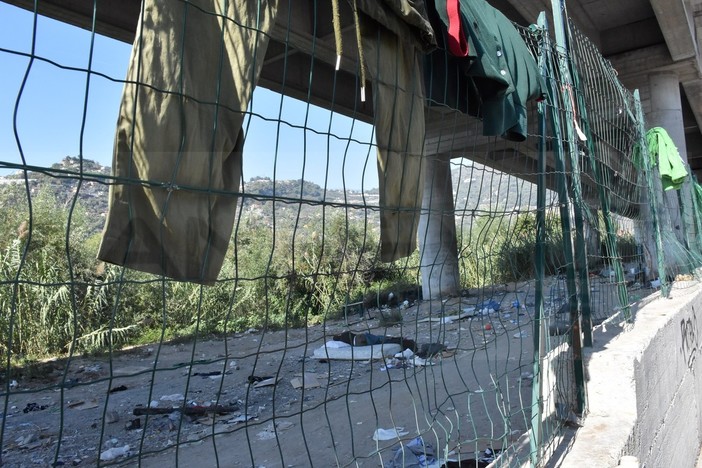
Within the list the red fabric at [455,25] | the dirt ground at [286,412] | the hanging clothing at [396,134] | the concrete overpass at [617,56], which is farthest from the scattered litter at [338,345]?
the red fabric at [455,25]

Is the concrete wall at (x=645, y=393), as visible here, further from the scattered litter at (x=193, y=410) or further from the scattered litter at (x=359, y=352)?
the scattered litter at (x=193, y=410)

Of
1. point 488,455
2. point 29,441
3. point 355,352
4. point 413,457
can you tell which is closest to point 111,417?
point 29,441

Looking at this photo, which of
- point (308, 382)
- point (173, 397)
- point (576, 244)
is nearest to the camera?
point (576, 244)

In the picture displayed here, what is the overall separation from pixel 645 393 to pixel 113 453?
3.87 m

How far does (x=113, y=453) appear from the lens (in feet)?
14.4

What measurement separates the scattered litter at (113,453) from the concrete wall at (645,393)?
11.1ft

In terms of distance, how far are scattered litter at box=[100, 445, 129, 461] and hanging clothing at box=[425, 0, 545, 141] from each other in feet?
12.1

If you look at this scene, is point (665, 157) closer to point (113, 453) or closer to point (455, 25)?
point (455, 25)

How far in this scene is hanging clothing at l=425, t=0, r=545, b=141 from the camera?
2367 millimetres

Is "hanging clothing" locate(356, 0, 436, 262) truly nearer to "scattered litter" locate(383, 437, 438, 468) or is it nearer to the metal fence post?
the metal fence post

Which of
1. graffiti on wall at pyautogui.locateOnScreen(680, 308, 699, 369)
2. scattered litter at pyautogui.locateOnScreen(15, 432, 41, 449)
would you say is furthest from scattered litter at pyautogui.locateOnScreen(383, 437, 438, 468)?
scattered litter at pyautogui.locateOnScreen(15, 432, 41, 449)

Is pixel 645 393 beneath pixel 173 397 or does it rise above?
above

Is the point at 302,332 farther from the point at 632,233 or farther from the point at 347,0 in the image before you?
the point at 347,0

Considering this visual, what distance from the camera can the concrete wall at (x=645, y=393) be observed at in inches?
107
